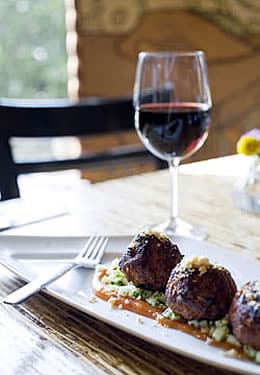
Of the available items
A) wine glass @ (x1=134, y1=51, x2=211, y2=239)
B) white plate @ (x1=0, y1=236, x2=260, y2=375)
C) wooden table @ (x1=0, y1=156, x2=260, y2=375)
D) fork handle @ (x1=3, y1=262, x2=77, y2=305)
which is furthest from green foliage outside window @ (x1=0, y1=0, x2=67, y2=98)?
fork handle @ (x1=3, y1=262, x2=77, y2=305)

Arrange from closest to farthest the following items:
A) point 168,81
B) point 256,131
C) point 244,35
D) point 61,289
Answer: point 61,289
point 168,81
point 256,131
point 244,35

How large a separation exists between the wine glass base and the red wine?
105 millimetres

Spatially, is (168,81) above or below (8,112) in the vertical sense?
above

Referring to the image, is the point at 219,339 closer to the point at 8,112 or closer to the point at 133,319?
the point at 133,319

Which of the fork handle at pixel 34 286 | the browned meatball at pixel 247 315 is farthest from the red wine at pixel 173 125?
the browned meatball at pixel 247 315

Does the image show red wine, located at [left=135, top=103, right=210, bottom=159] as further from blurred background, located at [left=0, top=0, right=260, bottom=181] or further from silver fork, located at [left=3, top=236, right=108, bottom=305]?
blurred background, located at [left=0, top=0, right=260, bottom=181]

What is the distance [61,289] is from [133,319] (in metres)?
0.11

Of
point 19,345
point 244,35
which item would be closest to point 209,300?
point 19,345

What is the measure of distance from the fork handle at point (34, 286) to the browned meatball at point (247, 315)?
0.69ft

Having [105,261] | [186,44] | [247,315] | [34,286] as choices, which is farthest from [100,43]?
[247,315]

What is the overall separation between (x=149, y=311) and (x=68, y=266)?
14 cm

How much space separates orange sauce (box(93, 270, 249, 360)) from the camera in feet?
1.68

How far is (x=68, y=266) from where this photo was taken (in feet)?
2.27

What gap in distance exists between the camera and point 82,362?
1.73 ft
